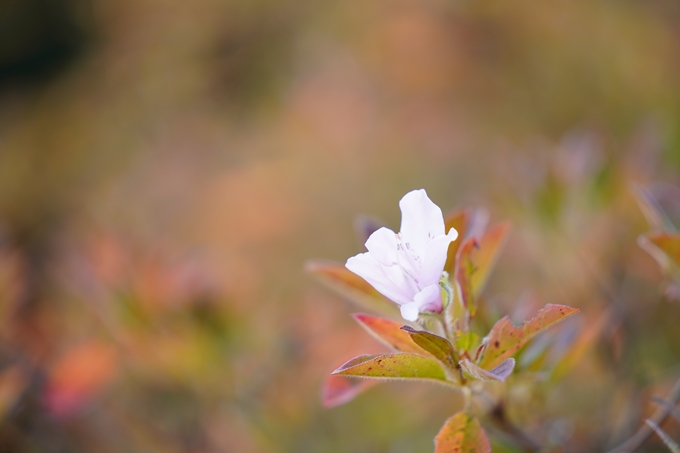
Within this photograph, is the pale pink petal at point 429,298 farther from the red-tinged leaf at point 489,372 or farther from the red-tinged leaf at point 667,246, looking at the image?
the red-tinged leaf at point 667,246

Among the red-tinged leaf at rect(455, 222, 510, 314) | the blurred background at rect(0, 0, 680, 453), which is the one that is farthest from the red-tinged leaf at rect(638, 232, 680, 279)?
the red-tinged leaf at rect(455, 222, 510, 314)

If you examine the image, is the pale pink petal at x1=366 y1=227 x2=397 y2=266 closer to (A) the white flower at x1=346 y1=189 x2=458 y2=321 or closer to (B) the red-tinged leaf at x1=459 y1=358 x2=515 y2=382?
(A) the white flower at x1=346 y1=189 x2=458 y2=321

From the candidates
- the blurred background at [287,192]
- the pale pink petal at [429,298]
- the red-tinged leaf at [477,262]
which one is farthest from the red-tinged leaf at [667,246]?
the pale pink petal at [429,298]

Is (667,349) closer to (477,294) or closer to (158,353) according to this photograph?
(477,294)

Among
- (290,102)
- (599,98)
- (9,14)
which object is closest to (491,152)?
(599,98)

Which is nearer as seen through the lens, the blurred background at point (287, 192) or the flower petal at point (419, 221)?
the flower petal at point (419, 221)

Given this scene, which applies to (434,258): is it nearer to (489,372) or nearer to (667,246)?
(489,372)
